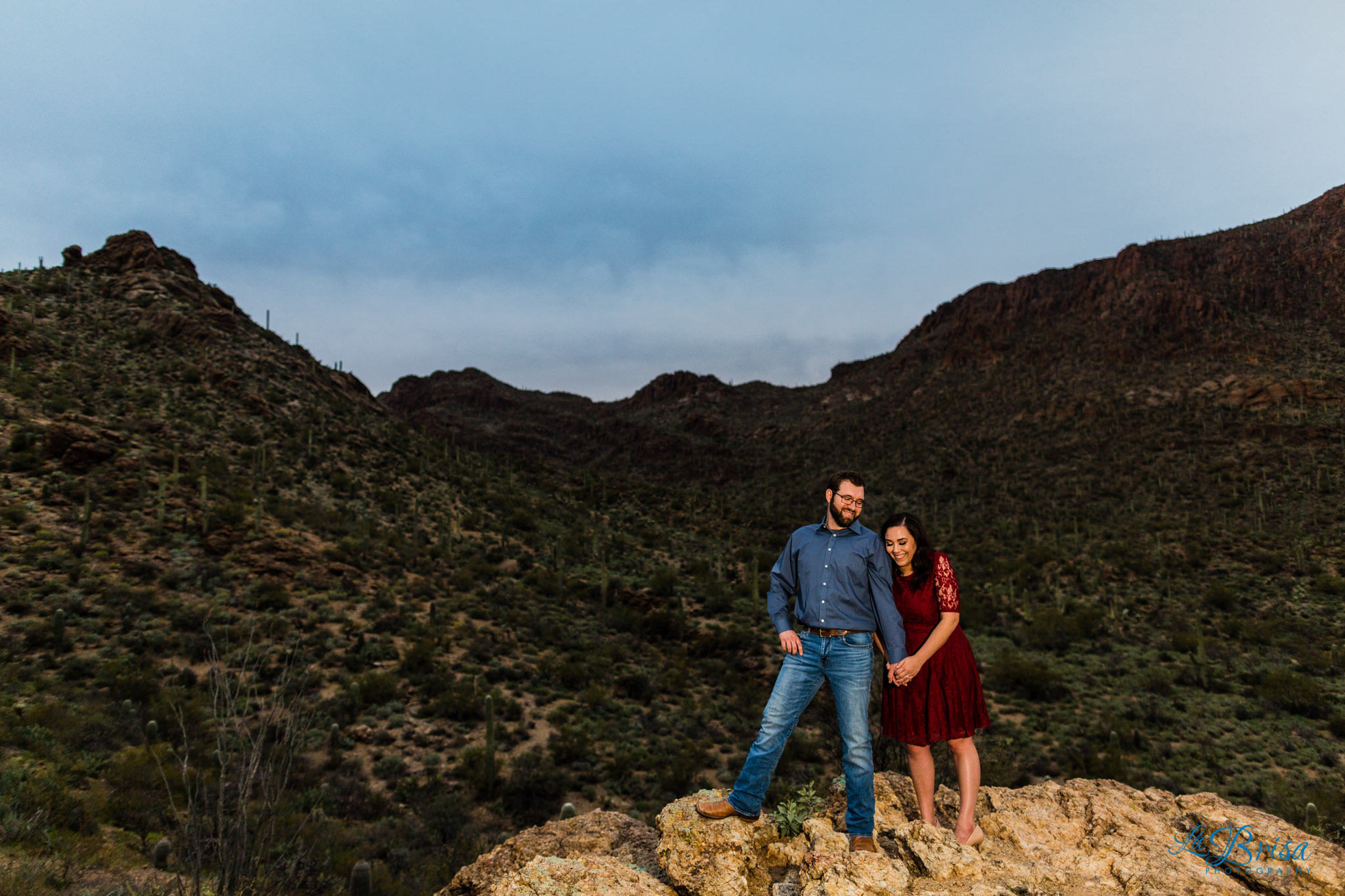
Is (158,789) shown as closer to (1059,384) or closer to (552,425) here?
(1059,384)

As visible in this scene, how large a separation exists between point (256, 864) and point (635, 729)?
33.5 ft

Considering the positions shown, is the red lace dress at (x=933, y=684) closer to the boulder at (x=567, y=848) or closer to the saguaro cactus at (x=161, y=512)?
the boulder at (x=567, y=848)

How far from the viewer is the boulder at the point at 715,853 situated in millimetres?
2596

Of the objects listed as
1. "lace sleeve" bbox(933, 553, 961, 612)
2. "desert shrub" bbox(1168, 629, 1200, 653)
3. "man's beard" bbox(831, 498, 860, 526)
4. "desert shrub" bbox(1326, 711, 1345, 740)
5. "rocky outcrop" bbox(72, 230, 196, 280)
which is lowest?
"desert shrub" bbox(1326, 711, 1345, 740)

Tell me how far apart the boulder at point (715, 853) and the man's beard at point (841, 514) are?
1.65m

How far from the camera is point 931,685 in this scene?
10.4ft

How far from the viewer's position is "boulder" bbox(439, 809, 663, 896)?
299 centimetres

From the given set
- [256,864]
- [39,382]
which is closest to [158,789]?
[256,864]

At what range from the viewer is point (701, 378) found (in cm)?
7975

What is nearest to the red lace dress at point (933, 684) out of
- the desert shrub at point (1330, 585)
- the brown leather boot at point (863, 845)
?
the brown leather boot at point (863, 845)

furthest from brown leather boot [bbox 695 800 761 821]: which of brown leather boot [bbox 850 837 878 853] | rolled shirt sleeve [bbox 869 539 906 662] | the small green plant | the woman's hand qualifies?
rolled shirt sleeve [bbox 869 539 906 662]

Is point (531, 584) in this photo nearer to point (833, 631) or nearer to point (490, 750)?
point (490, 750)

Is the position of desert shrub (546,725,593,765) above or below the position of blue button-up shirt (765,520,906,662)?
below

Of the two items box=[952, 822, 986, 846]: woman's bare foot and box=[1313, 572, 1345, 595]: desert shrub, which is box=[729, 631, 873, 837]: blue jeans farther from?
box=[1313, 572, 1345, 595]: desert shrub
